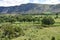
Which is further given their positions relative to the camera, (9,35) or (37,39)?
(9,35)

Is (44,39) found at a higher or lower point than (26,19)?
higher

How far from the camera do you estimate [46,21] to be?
11081 cm

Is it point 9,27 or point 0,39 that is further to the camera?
point 9,27

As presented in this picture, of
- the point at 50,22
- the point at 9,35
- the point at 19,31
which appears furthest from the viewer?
the point at 50,22

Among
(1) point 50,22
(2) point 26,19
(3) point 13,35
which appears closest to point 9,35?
(3) point 13,35

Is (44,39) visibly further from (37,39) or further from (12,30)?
(12,30)

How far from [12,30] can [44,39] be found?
1448cm

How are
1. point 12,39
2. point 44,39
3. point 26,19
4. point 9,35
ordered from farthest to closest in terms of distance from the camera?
point 26,19 < point 9,35 < point 12,39 < point 44,39

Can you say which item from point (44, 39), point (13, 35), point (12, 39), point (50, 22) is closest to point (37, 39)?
point (44, 39)

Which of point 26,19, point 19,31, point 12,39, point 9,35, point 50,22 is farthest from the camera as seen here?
point 26,19

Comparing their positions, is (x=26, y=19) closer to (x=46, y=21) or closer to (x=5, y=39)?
(x=46, y=21)

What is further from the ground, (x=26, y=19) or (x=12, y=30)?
(x=12, y=30)

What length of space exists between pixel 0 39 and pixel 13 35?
9.36 metres

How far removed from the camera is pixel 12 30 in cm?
5981
